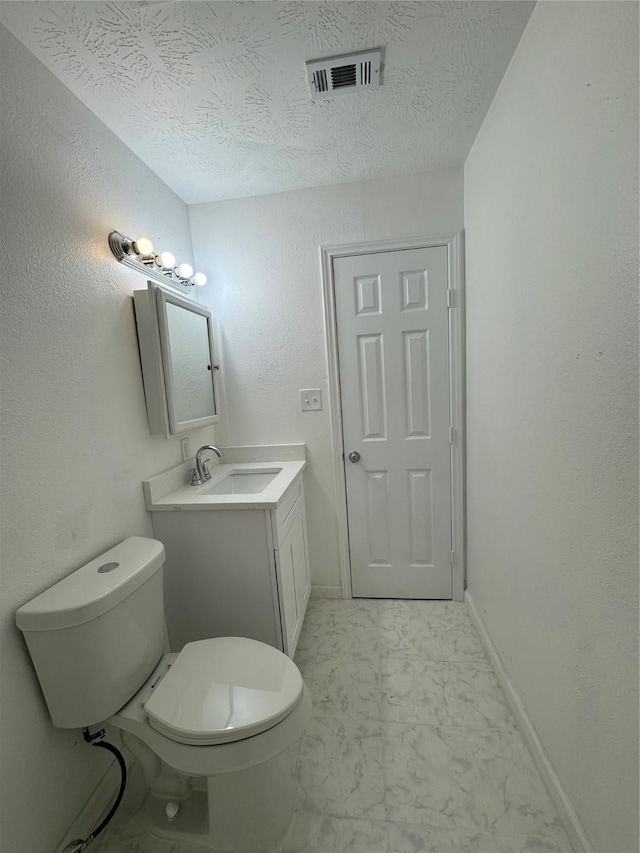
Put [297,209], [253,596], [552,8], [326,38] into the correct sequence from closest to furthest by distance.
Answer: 1. [552,8]
2. [326,38]
3. [253,596]
4. [297,209]

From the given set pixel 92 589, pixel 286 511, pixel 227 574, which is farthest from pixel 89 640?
pixel 286 511

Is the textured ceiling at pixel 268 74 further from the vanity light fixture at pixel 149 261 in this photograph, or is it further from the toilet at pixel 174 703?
the toilet at pixel 174 703

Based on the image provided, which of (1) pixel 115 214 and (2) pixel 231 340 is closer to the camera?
(1) pixel 115 214

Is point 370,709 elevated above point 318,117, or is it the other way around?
point 318,117

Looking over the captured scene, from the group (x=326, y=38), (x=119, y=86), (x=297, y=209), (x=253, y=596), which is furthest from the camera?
(x=297, y=209)

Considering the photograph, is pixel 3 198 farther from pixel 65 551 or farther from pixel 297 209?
pixel 297 209

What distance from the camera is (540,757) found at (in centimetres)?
111

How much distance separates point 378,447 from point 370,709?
1158 millimetres

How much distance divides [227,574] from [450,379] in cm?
142

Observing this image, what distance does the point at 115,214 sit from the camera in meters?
1.32

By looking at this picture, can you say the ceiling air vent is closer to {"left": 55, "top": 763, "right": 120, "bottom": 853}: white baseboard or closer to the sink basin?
the sink basin

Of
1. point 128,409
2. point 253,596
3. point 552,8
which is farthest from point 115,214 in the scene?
point 253,596

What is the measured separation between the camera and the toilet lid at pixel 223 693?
89 centimetres

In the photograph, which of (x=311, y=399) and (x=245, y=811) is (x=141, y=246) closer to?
(x=311, y=399)
